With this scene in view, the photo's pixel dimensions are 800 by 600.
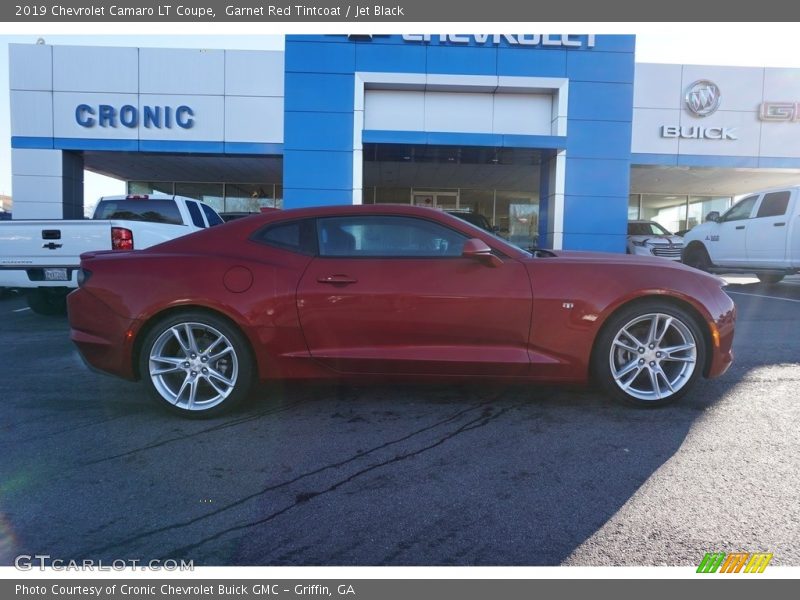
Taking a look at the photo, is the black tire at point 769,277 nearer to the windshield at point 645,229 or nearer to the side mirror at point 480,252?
the windshield at point 645,229

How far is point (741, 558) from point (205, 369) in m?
3.23

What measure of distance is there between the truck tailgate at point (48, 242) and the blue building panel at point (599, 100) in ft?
35.7

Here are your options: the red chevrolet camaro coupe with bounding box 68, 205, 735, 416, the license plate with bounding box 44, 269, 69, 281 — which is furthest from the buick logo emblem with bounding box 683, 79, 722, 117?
the license plate with bounding box 44, 269, 69, 281

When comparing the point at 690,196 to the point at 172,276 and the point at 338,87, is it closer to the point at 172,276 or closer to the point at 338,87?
the point at 338,87

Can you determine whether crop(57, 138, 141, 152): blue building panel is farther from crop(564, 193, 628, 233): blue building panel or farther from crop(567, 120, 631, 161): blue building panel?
crop(564, 193, 628, 233): blue building panel

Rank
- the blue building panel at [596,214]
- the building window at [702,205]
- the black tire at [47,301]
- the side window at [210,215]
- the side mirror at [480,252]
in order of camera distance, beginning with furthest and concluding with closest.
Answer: the building window at [702,205]
the blue building panel at [596,214]
the side window at [210,215]
the black tire at [47,301]
the side mirror at [480,252]

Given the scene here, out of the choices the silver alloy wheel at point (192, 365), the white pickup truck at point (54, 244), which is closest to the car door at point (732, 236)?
the white pickup truck at point (54, 244)

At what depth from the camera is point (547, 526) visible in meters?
2.52

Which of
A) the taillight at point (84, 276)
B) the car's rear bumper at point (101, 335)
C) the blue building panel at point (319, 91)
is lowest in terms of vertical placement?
the car's rear bumper at point (101, 335)

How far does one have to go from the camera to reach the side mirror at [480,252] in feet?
12.4

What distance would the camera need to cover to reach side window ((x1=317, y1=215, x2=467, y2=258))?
394 cm

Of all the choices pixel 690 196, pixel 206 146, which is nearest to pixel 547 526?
pixel 206 146

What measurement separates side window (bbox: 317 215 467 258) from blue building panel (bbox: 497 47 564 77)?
10.9 meters

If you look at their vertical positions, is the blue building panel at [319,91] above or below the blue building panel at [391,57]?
below
